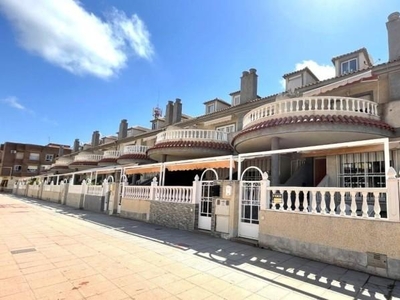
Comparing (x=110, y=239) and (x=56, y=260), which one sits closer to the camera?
(x=56, y=260)

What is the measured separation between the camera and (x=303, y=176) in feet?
48.0

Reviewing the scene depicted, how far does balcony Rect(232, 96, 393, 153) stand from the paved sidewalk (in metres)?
6.16

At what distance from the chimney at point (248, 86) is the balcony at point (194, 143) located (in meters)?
4.13

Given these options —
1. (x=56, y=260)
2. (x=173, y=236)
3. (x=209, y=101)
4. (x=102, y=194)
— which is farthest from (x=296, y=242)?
(x=209, y=101)

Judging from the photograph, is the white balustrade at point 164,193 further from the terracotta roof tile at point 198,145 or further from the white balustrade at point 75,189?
the white balustrade at point 75,189

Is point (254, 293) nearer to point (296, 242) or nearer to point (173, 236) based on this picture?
point (296, 242)

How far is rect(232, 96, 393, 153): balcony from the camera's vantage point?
1132 cm

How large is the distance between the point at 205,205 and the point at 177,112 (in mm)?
19036

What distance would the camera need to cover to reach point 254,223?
9.84 m

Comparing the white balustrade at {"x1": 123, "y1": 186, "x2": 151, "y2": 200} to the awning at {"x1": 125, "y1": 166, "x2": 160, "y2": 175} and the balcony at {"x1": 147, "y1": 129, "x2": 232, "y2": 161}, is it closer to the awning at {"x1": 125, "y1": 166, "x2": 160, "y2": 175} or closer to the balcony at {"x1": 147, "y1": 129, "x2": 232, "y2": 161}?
the awning at {"x1": 125, "y1": 166, "x2": 160, "y2": 175}

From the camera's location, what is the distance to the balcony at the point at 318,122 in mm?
11320

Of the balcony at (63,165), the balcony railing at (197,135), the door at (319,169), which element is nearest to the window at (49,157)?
the balcony at (63,165)

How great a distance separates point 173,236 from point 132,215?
6.34m

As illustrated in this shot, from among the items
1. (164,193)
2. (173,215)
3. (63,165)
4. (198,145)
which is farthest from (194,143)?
(63,165)
